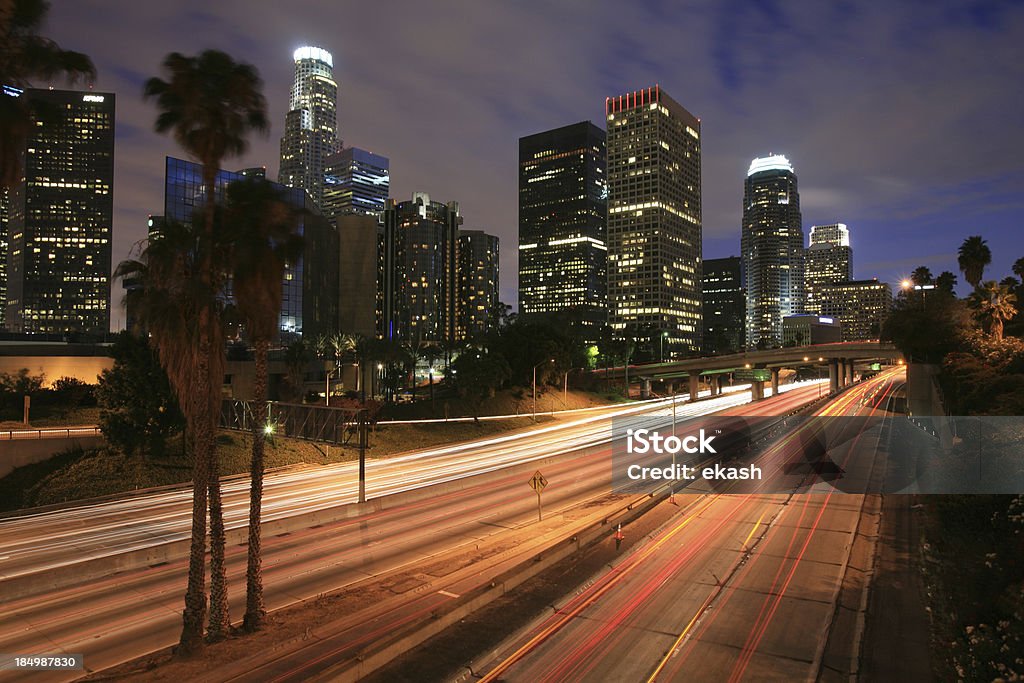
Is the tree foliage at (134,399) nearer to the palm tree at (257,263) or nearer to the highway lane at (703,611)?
the palm tree at (257,263)

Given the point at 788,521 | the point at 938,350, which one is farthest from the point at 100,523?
the point at 938,350

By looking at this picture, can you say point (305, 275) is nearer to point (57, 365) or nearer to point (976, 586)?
point (57, 365)

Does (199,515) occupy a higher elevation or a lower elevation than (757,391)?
higher

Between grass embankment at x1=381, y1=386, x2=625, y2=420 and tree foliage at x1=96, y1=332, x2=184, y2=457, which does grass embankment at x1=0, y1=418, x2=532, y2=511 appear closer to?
tree foliage at x1=96, y1=332, x2=184, y2=457

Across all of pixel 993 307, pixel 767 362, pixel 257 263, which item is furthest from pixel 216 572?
pixel 767 362

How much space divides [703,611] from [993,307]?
5020cm

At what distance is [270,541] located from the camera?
78.8 ft

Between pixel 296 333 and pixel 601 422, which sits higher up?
pixel 296 333

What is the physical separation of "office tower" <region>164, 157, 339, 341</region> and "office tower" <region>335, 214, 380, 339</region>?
8.36 m

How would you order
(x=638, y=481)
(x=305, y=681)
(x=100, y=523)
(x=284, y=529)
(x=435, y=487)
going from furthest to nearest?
(x=638, y=481)
(x=435, y=487)
(x=100, y=523)
(x=284, y=529)
(x=305, y=681)

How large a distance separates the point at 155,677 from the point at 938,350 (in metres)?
69.2

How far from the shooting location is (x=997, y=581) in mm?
16438

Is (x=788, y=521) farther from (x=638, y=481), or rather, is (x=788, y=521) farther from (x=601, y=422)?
(x=601, y=422)

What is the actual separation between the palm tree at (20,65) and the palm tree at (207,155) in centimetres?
285
